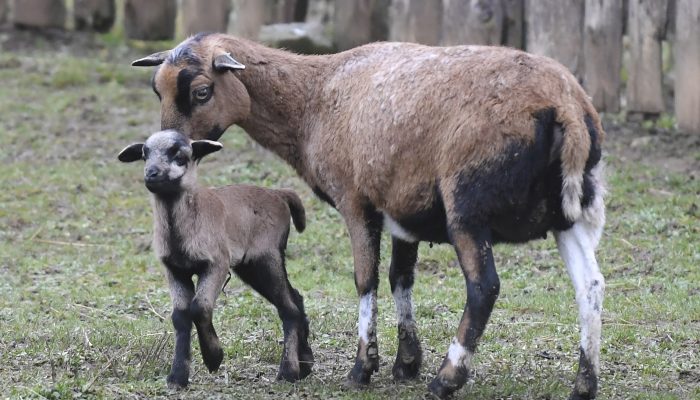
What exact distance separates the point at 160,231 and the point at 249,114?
103 centimetres

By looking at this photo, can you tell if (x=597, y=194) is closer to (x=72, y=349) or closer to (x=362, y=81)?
(x=362, y=81)

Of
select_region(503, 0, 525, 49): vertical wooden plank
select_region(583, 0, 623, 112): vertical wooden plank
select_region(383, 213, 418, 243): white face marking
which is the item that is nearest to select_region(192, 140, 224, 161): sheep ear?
select_region(383, 213, 418, 243): white face marking

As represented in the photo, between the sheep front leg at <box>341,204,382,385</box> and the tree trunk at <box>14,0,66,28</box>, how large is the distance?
9847 millimetres

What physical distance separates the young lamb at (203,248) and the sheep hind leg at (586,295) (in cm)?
165

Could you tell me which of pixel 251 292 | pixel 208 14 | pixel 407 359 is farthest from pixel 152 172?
pixel 208 14

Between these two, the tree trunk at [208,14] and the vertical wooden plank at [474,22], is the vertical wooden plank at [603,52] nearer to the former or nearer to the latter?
the vertical wooden plank at [474,22]

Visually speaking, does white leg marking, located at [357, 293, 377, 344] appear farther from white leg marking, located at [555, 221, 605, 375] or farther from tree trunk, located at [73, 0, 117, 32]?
tree trunk, located at [73, 0, 117, 32]

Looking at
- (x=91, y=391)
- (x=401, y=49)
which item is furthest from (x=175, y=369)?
(x=401, y=49)

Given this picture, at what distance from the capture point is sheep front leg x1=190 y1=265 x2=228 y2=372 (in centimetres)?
721

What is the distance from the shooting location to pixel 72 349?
7.96m

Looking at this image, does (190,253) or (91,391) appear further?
(190,253)

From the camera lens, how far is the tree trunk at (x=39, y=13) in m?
16.2

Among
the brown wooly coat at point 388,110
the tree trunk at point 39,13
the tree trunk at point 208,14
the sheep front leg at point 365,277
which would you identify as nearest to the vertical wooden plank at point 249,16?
the tree trunk at point 208,14

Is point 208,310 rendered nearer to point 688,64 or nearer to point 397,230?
point 397,230
